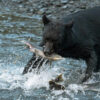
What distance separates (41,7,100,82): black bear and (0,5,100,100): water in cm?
38

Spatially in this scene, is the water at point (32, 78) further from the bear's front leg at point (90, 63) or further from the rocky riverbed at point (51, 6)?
the rocky riverbed at point (51, 6)

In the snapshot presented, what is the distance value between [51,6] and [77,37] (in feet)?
25.2

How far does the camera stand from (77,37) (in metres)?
7.62

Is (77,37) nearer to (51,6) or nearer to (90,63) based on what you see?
(90,63)

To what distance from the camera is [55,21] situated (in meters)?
7.34

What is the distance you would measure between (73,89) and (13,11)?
777 cm

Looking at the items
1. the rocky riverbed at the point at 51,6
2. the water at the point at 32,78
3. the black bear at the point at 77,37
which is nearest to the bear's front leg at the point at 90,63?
the black bear at the point at 77,37

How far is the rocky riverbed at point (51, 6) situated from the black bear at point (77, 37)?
5.90m

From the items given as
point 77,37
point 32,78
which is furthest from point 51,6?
point 77,37

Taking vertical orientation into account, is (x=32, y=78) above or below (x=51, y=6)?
below

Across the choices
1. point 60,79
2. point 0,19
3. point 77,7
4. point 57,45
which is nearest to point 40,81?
point 60,79

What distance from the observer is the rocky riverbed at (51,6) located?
47.4 ft

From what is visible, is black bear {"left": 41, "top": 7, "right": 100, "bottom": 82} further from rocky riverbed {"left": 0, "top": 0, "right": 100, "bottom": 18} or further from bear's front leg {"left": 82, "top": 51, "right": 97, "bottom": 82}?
rocky riverbed {"left": 0, "top": 0, "right": 100, "bottom": 18}

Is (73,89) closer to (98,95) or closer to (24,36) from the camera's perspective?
(98,95)
